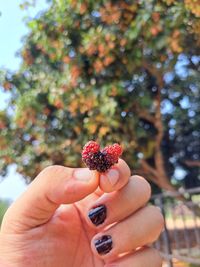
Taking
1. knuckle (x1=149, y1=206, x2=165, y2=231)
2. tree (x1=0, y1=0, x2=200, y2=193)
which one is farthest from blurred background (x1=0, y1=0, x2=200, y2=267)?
knuckle (x1=149, y1=206, x2=165, y2=231)

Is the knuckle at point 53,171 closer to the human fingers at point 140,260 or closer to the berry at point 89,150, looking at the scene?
the berry at point 89,150

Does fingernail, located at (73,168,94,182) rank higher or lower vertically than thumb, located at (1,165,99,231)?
higher

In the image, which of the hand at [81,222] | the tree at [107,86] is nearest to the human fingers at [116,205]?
the hand at [81,222]

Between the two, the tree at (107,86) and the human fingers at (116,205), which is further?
the tree at (107,86)

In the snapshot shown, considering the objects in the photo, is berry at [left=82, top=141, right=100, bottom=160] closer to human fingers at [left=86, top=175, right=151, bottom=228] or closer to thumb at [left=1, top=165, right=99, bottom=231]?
thumb at [left=1, top=165, right=99, bottom=231]

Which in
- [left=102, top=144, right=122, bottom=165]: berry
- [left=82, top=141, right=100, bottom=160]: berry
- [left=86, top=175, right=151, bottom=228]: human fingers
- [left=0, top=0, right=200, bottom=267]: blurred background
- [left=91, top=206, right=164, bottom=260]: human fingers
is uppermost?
[left=82, top=141, right=100, bottom=160]: berry

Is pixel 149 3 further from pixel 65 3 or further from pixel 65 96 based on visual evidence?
pixel 65 96

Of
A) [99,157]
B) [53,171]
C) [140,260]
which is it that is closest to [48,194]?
[53,171]
